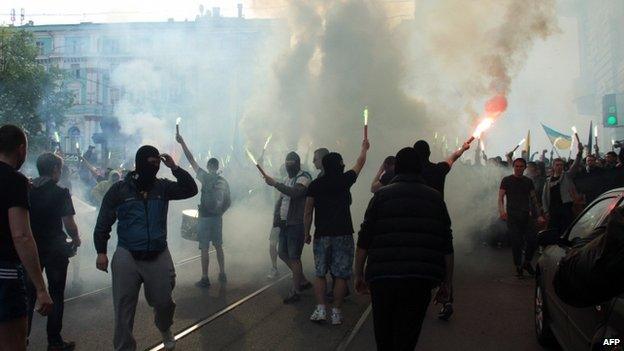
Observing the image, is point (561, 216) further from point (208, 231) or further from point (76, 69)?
point (76, 69)

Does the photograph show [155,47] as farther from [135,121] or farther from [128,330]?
[128,330]

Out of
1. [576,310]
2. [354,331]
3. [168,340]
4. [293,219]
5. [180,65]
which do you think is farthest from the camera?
[180,65]

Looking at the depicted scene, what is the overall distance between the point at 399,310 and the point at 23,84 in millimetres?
36530

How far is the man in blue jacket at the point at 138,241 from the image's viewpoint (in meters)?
4.41

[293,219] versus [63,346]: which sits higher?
[293,219]

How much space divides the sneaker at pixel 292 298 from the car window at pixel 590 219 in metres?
3.39

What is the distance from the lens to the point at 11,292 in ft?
10.4

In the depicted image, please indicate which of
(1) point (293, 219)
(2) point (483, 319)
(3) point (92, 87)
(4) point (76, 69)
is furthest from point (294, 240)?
(4) point (76, 69)

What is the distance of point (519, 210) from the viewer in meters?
8.56

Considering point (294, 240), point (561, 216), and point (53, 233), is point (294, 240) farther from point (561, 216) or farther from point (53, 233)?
point (561, 216)

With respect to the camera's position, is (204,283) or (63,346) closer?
(63,346)

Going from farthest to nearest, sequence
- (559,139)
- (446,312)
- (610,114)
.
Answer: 1. (610,114)
2. (559,139)
3. (446,312)

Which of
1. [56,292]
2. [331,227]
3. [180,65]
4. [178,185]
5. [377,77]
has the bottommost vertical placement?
[56,292]

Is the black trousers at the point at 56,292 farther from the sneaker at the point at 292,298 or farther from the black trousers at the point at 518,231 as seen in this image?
the black trousers at the point at 518,231
